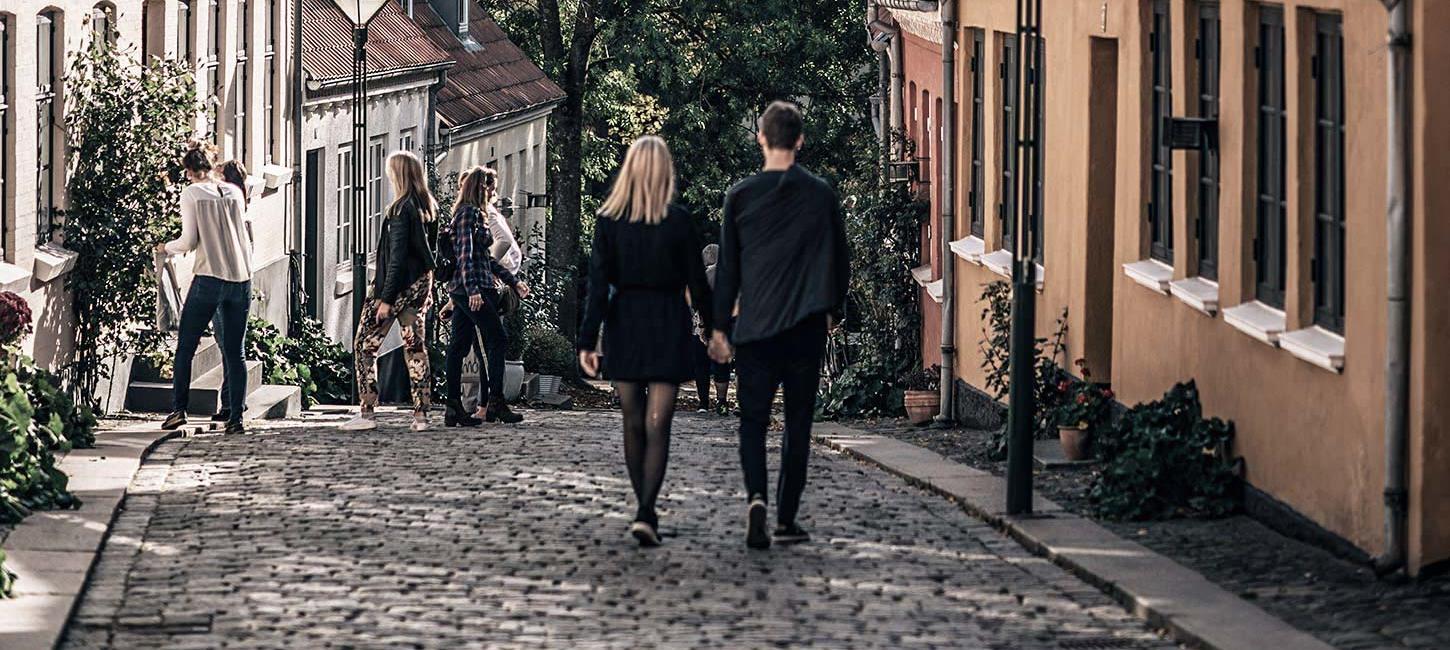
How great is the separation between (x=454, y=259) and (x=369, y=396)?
48.4 inches

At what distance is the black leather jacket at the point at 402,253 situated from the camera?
15.0 meters

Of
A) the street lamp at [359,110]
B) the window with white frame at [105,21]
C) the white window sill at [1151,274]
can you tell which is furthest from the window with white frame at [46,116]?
the white window sill at [1151,274]

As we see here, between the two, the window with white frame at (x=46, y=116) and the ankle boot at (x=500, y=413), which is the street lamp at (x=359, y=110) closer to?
the ankle boot at (x=500, y=413)

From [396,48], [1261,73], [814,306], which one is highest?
[396,48]

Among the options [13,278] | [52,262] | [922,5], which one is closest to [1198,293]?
[13,278]

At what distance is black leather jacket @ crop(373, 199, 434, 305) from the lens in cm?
1505

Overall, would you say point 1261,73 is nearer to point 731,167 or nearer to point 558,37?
point 558,37

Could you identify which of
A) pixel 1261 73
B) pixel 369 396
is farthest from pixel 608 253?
pixel 369 396

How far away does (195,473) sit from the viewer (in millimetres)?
12648

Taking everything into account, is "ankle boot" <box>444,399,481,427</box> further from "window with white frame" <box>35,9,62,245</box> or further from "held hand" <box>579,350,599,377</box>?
"held hand" <box>579,350,599,377</box>

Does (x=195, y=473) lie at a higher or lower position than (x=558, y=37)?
lower

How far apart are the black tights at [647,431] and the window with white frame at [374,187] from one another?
19.8 metres

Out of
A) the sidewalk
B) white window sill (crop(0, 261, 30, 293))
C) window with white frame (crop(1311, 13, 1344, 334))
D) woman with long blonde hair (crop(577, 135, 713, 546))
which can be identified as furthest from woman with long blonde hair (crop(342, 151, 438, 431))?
window with white frame (crop(1311, 13, 1344, 334))

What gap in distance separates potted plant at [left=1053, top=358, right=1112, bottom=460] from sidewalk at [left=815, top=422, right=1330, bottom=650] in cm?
65
